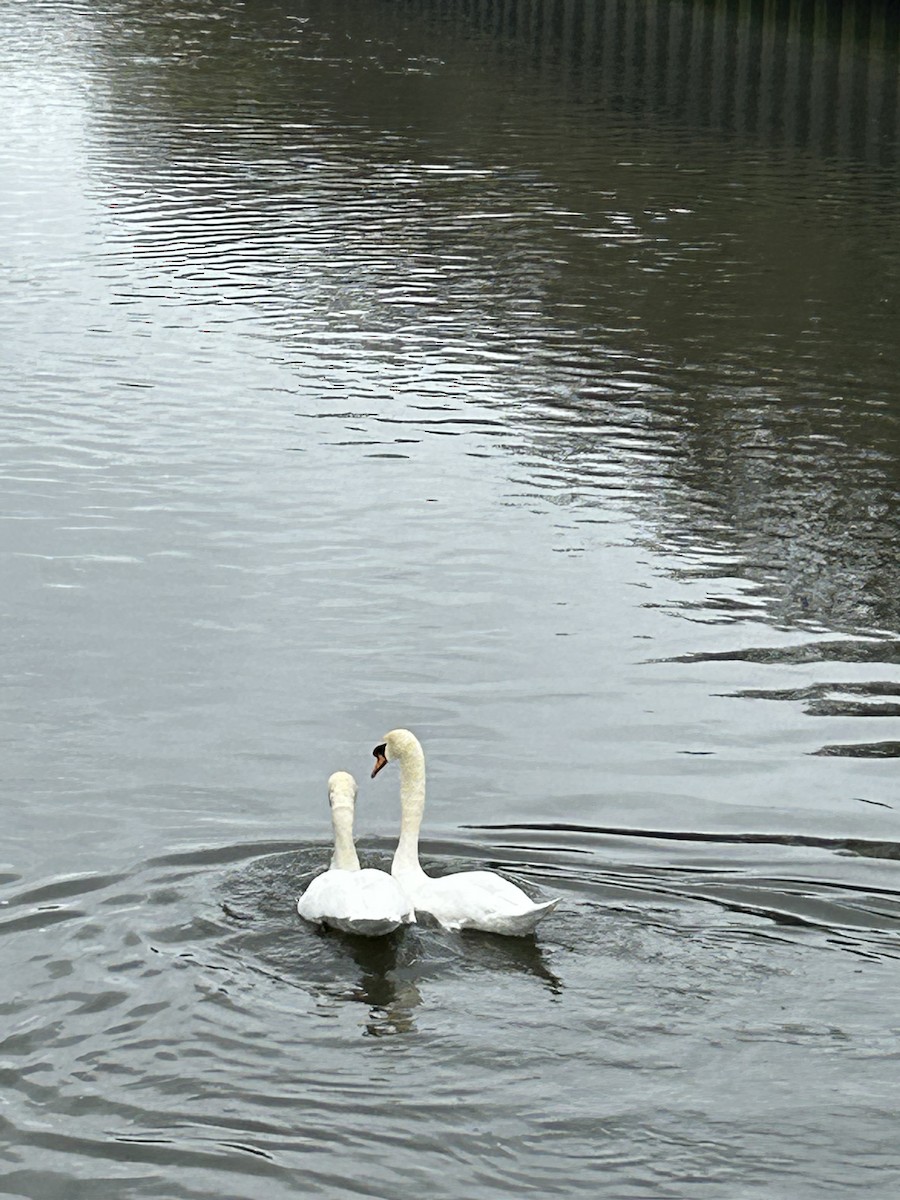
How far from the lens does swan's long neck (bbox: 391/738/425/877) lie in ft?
31.0

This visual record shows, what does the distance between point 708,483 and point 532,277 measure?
7985 millimetres

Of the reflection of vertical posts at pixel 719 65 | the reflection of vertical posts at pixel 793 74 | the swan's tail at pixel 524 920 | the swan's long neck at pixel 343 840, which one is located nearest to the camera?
the swan's tail at pixel 524 920

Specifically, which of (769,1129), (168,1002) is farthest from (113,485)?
(769,1129)

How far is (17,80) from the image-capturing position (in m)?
40.6

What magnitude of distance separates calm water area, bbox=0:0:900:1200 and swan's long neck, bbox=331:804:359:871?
341 mm

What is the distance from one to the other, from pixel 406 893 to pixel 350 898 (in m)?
0.42

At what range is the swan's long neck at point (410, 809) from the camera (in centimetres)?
945

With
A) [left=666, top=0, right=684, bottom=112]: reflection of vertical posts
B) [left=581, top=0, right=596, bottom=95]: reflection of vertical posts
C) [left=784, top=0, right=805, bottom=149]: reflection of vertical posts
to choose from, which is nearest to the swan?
[left=784, top=0, right=805, bottom=149]: reflection of vertical posts

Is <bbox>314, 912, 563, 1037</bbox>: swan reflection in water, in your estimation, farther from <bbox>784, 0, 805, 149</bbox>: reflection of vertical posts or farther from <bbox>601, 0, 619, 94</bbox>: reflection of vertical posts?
<bbox>601, 0, 619, 94</bbox>: reflection of vertical posts

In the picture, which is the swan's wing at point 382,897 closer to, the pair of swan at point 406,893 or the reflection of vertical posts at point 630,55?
the pair of swan at point 406,893

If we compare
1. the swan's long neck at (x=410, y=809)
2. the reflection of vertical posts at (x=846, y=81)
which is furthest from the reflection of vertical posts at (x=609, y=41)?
the swan's long neck at (x=410, y=809)

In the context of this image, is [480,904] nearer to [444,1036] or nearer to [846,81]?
[444,1036]

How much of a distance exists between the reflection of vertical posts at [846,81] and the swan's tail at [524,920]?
87.1 feet

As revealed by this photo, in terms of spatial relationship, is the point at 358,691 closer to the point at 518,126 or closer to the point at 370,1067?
the point at 370,1067
